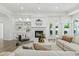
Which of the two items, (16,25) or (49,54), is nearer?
(49,54)

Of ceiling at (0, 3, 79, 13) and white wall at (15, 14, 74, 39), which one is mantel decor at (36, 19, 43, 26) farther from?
ceiling at (0, 3, 79, 13)

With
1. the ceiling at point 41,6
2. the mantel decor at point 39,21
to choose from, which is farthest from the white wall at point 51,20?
the ceiling at point 41,6

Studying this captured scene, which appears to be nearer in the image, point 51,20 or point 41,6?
point 41,6

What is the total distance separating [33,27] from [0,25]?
3.01 m

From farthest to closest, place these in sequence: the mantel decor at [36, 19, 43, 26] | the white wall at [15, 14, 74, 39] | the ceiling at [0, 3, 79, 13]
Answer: the mantel decor at [36, 19, 43, 26]
the white wall at [15, 14, 74, 39]
the ceiling at [0, 3, 79, 13]

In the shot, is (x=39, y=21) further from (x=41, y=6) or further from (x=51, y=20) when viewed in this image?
(x=41, y=6)

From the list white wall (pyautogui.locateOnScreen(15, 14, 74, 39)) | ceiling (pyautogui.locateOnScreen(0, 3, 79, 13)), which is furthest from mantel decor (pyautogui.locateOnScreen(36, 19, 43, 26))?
ceiling (pyautogui.locateOnScreen(0, 3, 79, 13))

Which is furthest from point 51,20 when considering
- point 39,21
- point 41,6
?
point 41,6

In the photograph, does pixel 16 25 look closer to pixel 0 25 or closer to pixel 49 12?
pixel 0 25

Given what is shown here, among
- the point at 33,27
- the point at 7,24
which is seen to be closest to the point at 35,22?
the point at 33,27

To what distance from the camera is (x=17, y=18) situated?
12.6 m

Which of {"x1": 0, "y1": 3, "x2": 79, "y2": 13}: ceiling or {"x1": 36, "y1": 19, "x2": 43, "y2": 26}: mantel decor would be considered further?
{"x1": 36, "y1": 19, "x2": 43, "y2": 26}: mantel decor

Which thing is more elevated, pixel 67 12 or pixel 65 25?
pixel 67 12

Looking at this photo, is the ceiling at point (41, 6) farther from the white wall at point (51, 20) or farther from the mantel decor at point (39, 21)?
the mantel decor at point (39, 21)
